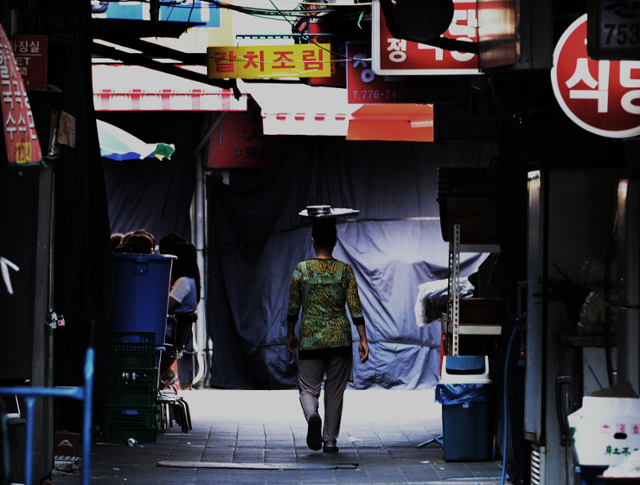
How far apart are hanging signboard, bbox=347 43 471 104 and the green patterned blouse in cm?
183

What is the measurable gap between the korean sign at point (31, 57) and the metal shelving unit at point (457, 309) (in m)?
3.88

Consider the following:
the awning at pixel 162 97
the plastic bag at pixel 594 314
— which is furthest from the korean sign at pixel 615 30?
the awning at pixel 162 97

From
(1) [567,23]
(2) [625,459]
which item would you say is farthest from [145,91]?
(2) [625,459]

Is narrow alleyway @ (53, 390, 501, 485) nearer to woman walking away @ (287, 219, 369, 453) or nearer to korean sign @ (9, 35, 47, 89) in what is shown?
woman walking away @ (287, 219, 369, 453)

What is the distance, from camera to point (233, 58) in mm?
10250

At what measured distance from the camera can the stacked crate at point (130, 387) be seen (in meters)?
8.61

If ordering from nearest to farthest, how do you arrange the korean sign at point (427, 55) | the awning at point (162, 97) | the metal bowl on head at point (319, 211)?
the korean sign at point (427, 55), the metal bowl on head at point (319, 211), the awning at point (162, 97)

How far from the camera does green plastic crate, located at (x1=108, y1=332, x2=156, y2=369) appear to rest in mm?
8625

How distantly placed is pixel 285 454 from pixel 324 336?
110 cm

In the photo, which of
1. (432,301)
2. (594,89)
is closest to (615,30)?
(594,89)

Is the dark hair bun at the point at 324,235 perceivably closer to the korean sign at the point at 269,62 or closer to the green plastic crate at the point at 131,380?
the green plastic crate at the point at 131,380

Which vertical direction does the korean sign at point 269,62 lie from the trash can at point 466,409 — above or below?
above

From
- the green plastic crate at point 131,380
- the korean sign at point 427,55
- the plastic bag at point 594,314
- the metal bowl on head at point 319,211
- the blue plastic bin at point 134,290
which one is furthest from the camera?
the metal bowl on head at point 319,211

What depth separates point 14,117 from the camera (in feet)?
15.0
